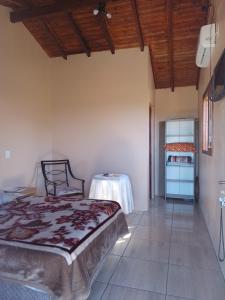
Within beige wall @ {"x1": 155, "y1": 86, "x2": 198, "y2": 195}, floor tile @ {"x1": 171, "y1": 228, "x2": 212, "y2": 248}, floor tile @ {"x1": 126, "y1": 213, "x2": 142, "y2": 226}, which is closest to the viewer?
floor tile @ {"x1": 171, "y1": 228, "x2": 212, "y2": 248}

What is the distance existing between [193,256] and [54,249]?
1905 millimetres

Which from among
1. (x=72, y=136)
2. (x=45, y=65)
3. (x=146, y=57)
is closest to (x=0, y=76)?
(x=45, y=65)

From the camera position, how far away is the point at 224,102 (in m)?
2.28

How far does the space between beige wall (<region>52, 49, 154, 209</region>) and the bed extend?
240cm

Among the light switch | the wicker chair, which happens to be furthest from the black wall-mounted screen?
the light switch

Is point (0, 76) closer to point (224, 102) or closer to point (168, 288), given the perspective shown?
point (224, 102)

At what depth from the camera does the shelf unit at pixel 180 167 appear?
5.47 m

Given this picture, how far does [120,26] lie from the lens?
4133mm

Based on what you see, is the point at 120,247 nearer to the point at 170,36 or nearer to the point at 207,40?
the point at 207,40

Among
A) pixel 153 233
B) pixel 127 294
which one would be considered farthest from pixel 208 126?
pixel 127 294

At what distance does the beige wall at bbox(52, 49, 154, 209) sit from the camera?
15.2 ft

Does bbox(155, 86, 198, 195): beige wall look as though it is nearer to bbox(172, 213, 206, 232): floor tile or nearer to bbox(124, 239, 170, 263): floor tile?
bbox(172, 213, 206, 232): floor tile

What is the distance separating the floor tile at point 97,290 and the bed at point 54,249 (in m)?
0.32

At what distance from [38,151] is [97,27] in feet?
8.61
